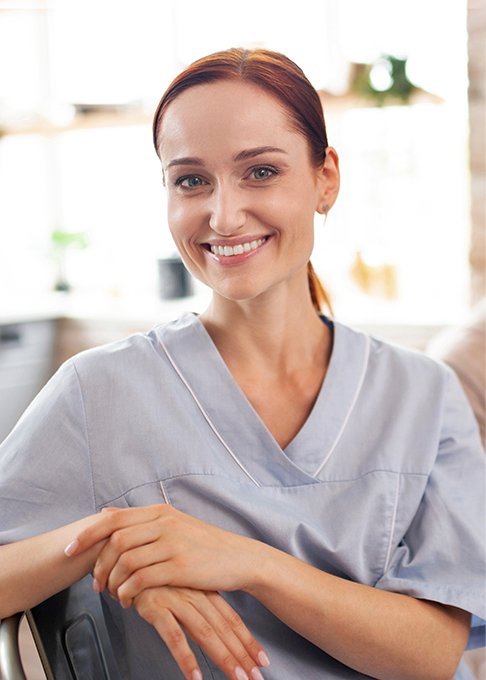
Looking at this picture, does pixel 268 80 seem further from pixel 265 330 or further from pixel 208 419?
pixel 208 419

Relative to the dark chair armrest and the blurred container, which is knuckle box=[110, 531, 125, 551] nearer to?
the dark chair armrest

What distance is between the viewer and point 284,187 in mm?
977

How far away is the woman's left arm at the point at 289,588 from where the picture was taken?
795mm

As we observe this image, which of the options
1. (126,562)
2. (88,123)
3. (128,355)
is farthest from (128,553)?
(88,123)

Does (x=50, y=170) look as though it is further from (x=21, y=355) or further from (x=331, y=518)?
(x=331, y=518)

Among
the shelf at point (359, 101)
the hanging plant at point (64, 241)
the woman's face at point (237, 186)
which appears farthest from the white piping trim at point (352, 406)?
the hanging plant at point (64, 241)

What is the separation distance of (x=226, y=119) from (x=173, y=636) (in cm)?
69

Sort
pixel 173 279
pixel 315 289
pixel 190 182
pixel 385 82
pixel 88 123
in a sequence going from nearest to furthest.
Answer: pixel 190 182 → pixel 315 289 → pixel 385 82 → pixel 88 123 → pixel 173 279

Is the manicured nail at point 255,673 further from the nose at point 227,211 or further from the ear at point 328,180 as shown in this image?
the ear at point 328,180

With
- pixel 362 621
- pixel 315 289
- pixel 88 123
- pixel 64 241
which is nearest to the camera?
pixel 362 621

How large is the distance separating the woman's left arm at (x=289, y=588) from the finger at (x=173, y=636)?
0.03 m

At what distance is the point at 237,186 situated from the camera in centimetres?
96

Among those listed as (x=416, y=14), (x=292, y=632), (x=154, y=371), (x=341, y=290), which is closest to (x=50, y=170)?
(x=341, y=290)

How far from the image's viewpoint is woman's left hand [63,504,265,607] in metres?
0.79
